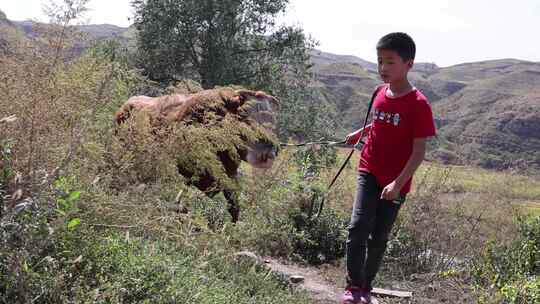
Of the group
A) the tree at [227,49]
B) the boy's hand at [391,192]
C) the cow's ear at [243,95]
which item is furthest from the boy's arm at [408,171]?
the tree at [227,49]

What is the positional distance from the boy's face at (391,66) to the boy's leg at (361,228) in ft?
2.13

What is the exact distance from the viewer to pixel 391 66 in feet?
11.2

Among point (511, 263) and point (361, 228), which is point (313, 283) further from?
point (361, 228)

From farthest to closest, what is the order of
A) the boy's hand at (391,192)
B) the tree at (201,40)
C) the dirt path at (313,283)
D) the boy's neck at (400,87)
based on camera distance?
the tree at (201,40) < the dirt path at (313,283) < the boy's neck at (400,87) < the boy's hand at (391,192)

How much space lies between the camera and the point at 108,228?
10.00 ft

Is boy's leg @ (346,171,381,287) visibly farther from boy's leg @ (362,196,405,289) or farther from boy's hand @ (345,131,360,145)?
boy's hand @ (345,131,360,145)

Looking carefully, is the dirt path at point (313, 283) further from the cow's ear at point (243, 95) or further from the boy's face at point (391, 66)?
the boy's face at point (391, 66)

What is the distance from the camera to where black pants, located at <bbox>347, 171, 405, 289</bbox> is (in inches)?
134

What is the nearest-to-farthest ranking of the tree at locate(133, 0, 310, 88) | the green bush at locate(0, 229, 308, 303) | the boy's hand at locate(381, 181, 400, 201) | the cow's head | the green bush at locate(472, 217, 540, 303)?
1. the green bush at locate(0, 229, 308, 303)
2. the boy's hand at locate(381, 181, 400, 201)
3. the green bush at locate(472, 217, 540, 303)
4. the cow's head
5. the tree at locate(133, 0, 310, 88)

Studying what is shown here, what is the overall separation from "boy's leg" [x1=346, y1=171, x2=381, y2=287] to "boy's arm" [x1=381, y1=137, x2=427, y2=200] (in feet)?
0.56

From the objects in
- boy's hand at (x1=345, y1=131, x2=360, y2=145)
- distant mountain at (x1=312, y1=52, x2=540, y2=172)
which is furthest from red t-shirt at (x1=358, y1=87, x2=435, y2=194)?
distant mountain at (x1=312, y1=52, x2=540, y2=172)

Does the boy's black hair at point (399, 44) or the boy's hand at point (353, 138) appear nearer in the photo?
the boy's black hair at point (399, 44)

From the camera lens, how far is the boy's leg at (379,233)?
348 centimetres

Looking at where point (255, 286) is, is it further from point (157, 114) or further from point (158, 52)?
point (158, 52)
